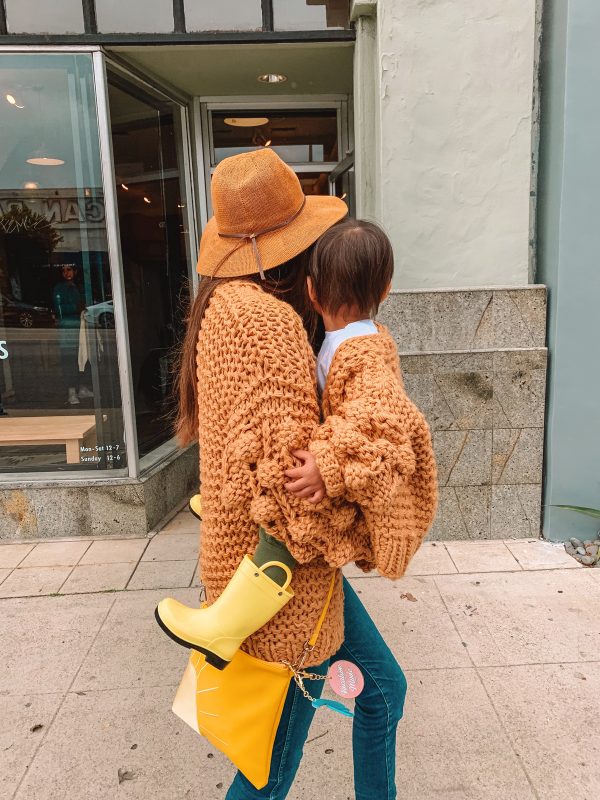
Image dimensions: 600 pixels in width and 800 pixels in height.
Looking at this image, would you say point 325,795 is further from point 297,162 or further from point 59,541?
point 297,162

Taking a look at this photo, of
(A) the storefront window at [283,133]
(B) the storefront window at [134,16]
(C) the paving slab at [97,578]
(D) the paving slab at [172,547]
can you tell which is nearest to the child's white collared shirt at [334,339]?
(C) the paving slab at [97,578]

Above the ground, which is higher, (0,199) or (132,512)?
(0,199)

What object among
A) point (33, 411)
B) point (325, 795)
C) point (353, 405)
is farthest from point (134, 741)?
point (33, 411)

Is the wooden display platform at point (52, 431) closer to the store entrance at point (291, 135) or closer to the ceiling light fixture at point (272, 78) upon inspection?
the store entrance at point (291, 135)

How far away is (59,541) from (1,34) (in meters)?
3.31

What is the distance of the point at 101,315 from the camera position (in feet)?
13.8

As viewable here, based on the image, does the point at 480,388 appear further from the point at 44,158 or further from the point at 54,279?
the point at 44,158

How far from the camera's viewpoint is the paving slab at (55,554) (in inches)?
150

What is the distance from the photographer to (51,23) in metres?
3.83

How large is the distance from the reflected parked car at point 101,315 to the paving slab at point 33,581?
1635mm

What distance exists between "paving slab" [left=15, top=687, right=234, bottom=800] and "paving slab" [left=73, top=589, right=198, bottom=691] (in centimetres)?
11

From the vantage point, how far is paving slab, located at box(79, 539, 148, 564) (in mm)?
3834

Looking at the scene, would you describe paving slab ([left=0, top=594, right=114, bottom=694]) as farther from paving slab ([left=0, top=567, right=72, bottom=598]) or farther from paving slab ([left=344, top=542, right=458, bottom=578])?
paving slab ([left=344, top=542, right=458, bottom=578])

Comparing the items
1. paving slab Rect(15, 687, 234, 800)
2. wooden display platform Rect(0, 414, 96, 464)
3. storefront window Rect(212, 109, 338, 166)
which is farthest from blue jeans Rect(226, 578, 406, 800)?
storefront window Rect(212, 109, 338, 166)
